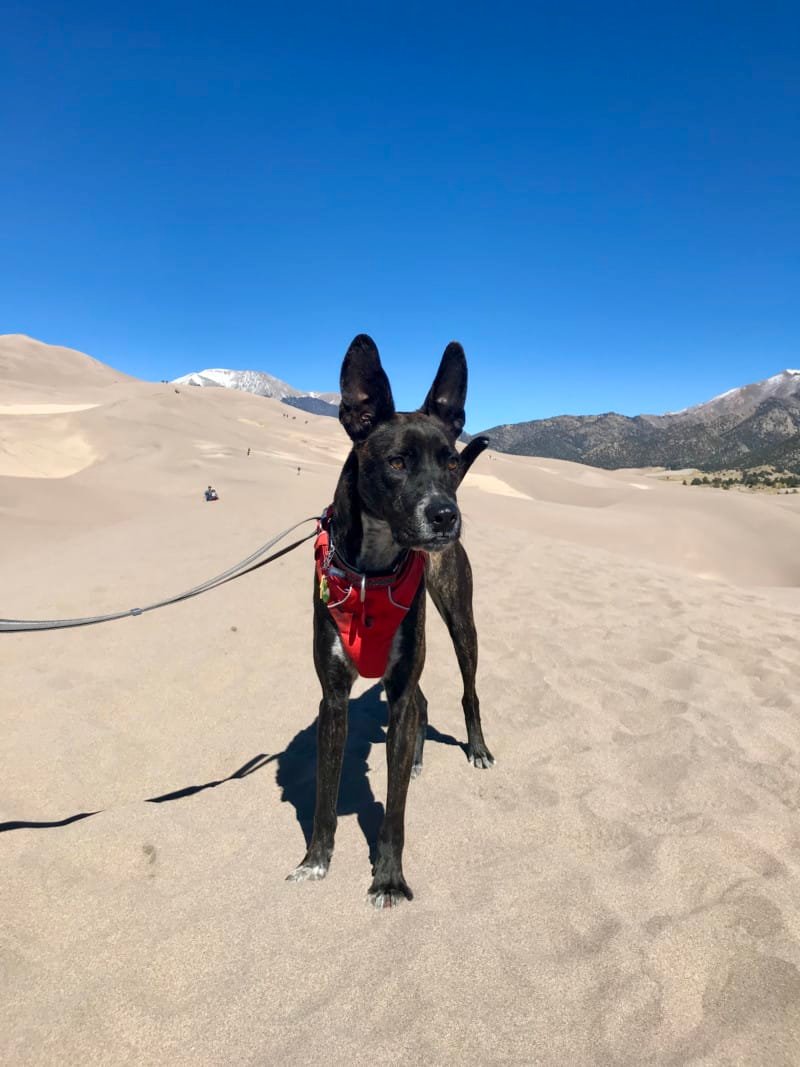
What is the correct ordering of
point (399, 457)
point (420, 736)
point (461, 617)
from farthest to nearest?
point (420, 736)
point (461, 617)
point (399, 457)

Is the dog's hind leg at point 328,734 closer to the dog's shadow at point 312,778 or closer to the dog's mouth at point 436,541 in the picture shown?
the dog's shadow at point 312,778

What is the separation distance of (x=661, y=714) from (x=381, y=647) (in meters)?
3.20

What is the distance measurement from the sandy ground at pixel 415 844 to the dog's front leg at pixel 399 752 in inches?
5.1

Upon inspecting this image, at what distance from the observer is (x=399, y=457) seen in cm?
275

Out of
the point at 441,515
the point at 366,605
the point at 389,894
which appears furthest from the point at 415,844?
the point at 441,515

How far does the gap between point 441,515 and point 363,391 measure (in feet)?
2.98

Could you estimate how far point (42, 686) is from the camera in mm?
5137

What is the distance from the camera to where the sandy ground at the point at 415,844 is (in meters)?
2.17

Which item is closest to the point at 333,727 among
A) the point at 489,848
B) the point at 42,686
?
the point at 489,848

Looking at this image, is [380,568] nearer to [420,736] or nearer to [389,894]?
[389,894]

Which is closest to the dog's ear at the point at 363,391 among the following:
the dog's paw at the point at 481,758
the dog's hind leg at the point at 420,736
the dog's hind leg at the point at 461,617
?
the dog's hind leg at the point at 461,617

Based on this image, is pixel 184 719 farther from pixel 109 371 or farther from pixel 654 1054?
pixel 109 371

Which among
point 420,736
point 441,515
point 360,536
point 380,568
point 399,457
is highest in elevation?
point 399,457

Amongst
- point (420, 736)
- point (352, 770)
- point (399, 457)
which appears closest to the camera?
point (399, 457)
